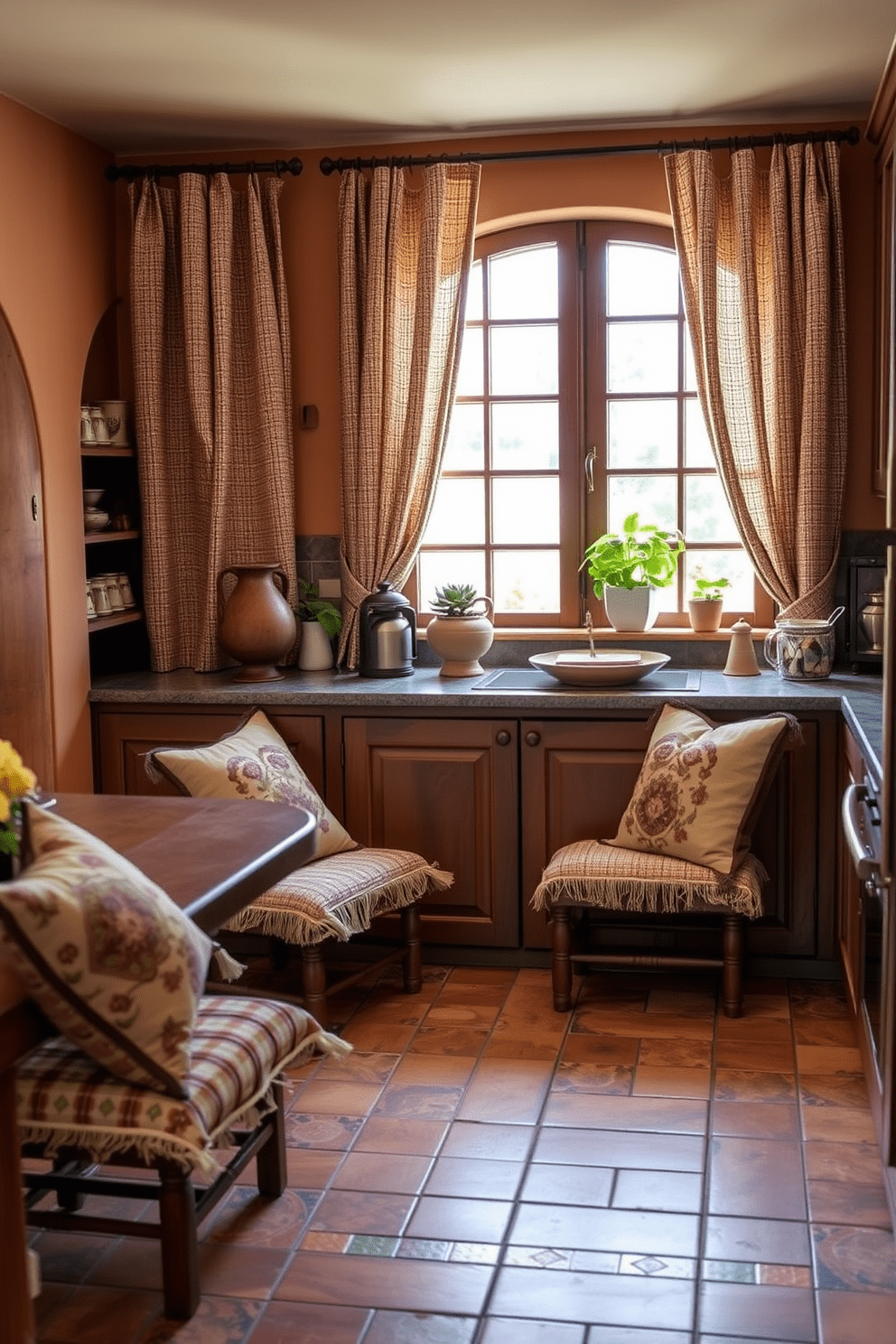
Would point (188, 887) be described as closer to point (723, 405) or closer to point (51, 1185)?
point (51, 1185)

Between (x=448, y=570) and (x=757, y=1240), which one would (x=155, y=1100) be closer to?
(x=757, y=1240)

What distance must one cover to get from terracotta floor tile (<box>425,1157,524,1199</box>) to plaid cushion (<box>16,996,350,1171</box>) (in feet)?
1.90

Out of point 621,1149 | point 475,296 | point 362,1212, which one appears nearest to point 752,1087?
point 621,1149

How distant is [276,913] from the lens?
3.83 meters

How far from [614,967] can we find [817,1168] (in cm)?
124

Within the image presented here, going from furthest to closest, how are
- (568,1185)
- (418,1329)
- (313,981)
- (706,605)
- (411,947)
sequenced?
(706,605)
(411,947)
(313,981)
(568,1185)
(418,1329)

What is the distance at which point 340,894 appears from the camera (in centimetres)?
390

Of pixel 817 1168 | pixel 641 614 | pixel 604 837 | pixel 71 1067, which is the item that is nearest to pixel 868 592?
pixel 641 614

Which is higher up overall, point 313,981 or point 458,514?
point 458,514

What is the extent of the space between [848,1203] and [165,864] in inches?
60.5

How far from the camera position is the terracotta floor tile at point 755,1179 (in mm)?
2984

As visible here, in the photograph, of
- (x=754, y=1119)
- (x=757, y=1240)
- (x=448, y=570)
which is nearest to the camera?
(x=757, y=1240)

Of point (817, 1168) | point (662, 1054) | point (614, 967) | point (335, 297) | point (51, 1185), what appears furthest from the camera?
point (335, 297)

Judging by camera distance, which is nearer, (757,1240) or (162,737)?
(757,1240)
